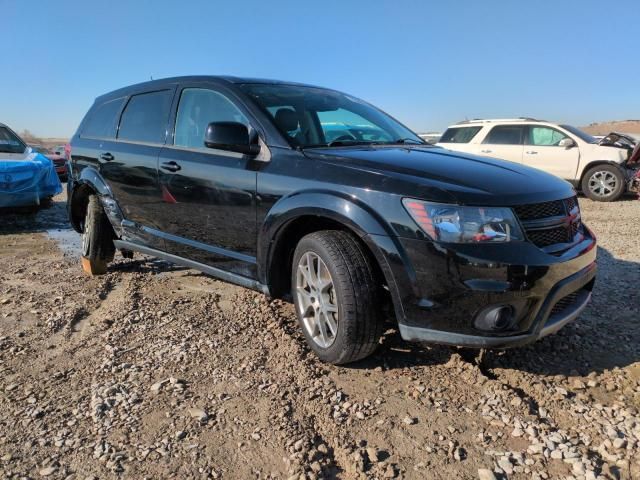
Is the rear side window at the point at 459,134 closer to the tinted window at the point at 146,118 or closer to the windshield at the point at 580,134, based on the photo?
the windshield at the point at 580,134

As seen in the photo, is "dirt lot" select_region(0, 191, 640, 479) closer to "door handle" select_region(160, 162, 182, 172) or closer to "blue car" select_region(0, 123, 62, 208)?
"door handle" select_region(160, 162, 182, 172)

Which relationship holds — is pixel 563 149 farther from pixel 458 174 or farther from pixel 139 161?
pixel 139 161

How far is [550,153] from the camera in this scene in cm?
1071

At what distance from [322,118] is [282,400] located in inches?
80.0

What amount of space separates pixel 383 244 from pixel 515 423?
3.53 feet

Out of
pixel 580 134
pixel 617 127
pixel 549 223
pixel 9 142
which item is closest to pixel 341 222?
pixel 549 223

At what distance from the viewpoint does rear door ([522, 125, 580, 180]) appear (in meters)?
10.5

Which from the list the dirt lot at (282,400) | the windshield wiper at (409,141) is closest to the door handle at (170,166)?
the dirt lot at (282,400)

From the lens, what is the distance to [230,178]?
A: 10.9 ft

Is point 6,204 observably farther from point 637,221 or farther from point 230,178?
point 637,221

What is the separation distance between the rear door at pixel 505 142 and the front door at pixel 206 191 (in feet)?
28.3

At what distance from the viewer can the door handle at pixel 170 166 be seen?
3719 millimetres

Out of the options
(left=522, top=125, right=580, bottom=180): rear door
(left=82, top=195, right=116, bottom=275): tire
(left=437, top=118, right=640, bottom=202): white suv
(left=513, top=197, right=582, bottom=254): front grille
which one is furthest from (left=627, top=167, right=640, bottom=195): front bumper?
(left=82, top=195, right=116, bottom=275): tire

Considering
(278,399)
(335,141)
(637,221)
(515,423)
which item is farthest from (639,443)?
(637,221)
